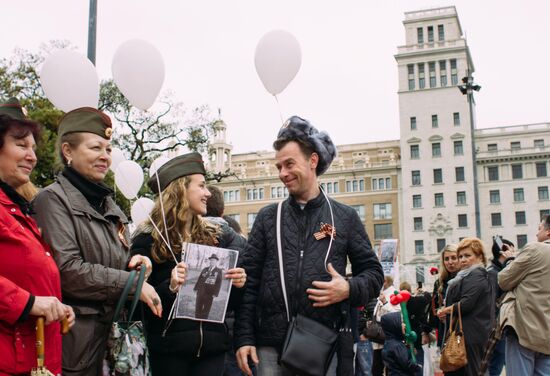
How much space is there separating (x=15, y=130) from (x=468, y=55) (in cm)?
7521

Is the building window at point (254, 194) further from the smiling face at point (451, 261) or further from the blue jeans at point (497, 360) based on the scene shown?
the smiling face at point (451, 261)

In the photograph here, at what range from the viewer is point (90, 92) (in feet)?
18.0

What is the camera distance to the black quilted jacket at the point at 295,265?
11.7 feet

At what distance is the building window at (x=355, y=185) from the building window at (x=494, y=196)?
1415cm

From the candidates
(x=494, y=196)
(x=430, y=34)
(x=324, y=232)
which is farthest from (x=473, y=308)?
(x=430, y=34)

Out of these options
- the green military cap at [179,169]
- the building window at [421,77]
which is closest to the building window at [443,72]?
the building window at [421,77]

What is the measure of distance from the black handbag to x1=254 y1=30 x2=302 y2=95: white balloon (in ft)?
7.41

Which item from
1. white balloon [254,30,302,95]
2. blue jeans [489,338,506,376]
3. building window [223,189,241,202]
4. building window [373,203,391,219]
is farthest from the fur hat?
building window [223,189,241,202]

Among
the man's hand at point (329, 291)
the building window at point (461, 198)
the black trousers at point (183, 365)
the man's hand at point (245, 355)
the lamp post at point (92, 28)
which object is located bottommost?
the black trousers at point (183, 365)

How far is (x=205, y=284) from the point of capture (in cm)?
371

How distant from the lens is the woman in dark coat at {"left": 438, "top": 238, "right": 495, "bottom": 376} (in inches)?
285

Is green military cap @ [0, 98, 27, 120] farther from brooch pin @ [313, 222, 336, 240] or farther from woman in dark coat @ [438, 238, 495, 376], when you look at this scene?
woman in dark coat @ [438, 238, 495, 376]

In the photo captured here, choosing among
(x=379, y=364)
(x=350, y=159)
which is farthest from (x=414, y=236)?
(x=379, y=364)

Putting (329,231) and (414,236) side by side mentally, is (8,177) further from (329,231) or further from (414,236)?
(414,236)
